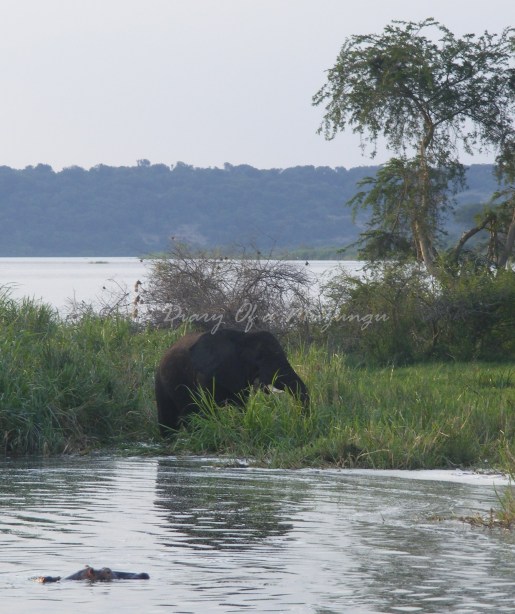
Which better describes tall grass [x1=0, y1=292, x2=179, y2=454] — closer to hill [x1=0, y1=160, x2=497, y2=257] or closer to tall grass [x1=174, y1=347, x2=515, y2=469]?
tall grass [x1=174, y1=347, x2=515, y2=469]

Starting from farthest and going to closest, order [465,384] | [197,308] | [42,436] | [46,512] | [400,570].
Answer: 1. [197,308]
2. [465,384]
3. [42,436]
4. [46,512]
5. [400,570]

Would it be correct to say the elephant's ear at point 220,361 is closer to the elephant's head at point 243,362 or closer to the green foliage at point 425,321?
the elephant's head at point 243,362

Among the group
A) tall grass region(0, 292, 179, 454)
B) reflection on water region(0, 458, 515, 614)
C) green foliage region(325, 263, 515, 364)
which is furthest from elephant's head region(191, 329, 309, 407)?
green foliage region(325, 263, 515, 364)

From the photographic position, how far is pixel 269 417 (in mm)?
13688

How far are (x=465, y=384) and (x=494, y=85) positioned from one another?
482 inches

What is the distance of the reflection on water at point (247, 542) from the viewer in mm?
7355

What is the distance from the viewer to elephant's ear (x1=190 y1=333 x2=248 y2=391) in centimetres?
1456

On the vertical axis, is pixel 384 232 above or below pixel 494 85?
below

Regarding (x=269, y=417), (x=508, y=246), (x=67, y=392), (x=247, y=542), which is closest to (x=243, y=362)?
(x=269, y=417)

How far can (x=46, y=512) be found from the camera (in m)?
10.2

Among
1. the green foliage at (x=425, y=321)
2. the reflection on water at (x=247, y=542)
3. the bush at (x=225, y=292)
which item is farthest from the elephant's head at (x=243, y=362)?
the green foliage at (x=425, y=321)

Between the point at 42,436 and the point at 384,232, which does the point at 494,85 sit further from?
the point at 42,436

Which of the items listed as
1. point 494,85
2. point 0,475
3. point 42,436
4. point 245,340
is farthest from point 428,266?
point 0,475

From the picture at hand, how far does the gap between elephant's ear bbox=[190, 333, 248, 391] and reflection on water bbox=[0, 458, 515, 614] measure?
187cm
